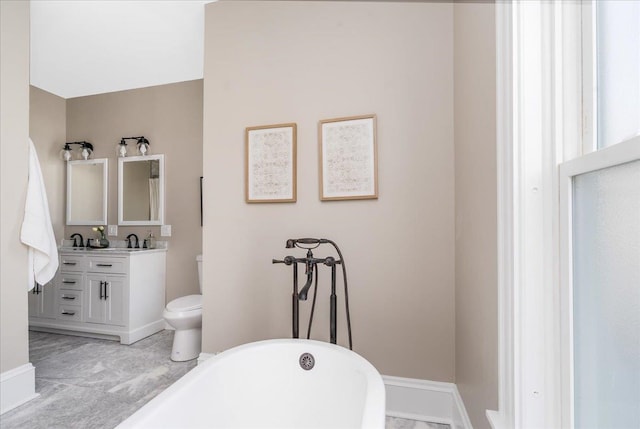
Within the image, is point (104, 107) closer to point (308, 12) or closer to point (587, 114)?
point (308, 12)

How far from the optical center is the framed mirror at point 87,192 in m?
3.43

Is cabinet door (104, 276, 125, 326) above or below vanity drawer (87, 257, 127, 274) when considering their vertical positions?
below

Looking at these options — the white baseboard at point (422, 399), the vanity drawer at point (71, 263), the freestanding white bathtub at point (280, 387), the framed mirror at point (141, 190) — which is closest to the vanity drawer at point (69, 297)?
the vanity drawer at point (71, 263)

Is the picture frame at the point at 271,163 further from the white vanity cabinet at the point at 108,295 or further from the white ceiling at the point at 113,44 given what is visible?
the white vanity cabinet at the point at 108,295

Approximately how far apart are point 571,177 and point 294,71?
1.63 metres

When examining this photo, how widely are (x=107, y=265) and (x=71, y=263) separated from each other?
458 millimetres

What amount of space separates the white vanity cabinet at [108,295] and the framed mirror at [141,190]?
48 centimetres

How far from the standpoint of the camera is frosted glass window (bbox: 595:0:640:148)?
1.82 feet

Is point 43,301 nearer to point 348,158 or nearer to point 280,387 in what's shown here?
point 280,387

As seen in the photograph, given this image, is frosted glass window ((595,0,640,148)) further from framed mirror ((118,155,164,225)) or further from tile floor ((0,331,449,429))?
framed mirror ((118,155,164,225))

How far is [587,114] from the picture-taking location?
27.2 inches

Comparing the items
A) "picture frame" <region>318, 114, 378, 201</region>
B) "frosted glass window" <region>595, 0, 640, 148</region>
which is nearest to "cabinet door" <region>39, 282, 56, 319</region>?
"picture frame" <region>318, 114, 378, 201</region>

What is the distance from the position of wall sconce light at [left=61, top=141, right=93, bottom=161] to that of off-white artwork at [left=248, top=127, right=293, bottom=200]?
2.60 metres

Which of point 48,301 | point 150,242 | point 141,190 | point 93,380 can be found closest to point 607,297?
point 93,380
